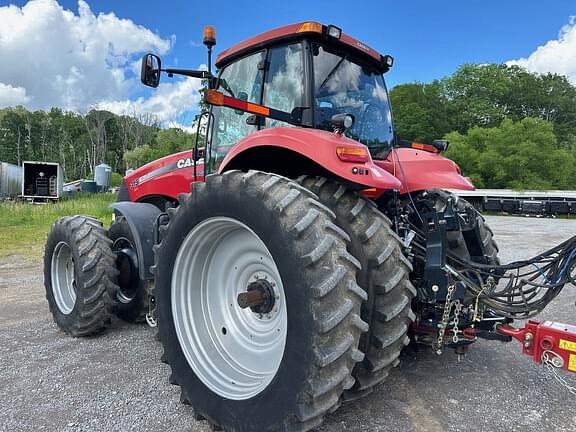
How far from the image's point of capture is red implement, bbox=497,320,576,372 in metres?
2.18

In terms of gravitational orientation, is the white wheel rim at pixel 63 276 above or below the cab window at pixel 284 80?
below

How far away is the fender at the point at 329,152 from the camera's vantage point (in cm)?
221

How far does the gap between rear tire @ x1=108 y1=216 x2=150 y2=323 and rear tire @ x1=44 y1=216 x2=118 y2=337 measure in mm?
160

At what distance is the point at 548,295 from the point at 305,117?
5.98 feet

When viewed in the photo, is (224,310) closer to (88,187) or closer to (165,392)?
(165,392)

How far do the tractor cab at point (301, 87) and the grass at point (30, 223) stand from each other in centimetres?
601

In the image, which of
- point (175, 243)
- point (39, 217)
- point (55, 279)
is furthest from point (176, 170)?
point (39, 217)

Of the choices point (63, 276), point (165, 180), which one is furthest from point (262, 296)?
point (63, 276)

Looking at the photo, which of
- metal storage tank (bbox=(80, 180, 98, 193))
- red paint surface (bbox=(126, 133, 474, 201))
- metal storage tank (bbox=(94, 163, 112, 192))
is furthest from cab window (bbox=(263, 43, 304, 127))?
metal storage tank (bbox=(94, 163, 112, 192))

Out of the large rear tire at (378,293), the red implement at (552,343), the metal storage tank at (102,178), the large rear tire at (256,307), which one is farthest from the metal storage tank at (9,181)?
the red implement at (552,343)

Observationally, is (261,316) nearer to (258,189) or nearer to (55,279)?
(258,189)

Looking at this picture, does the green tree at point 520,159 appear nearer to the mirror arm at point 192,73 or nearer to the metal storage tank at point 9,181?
the metal storage tank at point 9,181

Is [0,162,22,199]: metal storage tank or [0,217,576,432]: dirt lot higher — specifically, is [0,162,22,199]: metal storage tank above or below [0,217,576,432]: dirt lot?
above

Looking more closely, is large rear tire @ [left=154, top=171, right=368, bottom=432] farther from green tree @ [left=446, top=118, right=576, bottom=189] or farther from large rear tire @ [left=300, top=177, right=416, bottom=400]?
green tree @ [left=446, top=118, right=576, bottom=189]
